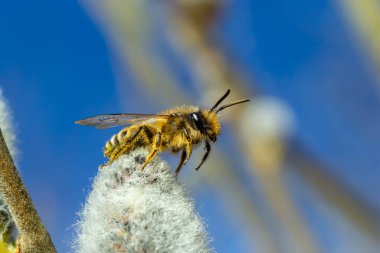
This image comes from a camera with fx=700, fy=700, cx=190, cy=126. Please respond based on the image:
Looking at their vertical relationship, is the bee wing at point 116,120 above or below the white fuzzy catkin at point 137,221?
above

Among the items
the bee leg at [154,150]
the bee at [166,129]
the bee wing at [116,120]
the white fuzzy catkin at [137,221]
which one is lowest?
the white fuzzy catkin at [137,221]

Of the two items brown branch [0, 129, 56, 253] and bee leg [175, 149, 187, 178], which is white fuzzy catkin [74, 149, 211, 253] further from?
bee leg [175, 149, 187, 178]

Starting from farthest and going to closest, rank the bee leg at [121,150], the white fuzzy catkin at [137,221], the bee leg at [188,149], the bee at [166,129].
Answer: the bee leg at [188,149] < the bee at [166,129] < the bee leg at [121,150] < the white fuzzy catkin at [137,221]

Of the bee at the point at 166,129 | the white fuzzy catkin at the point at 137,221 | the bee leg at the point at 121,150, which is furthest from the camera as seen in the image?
the bee at the point at 166,129

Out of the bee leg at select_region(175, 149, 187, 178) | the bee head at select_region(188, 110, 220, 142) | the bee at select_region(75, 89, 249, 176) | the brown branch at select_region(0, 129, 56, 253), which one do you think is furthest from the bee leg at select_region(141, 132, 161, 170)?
the brown branch at select_region(0, 129, 56, 253)

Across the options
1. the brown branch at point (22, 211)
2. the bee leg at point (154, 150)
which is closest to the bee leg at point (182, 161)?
the bee leg at point (154, 150)

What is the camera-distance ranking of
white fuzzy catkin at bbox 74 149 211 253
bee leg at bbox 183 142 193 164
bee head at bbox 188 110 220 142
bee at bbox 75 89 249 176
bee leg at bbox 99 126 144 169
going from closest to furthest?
1. white fuzzy catkin at bbox 74 149 211 253
2. bee leg at bbox 99 126 144 169
3. bee at bbox 75 89 249 176
4. bee leg at bbox 183 142 193 164
5. bee head at bbox 188 110 220 142

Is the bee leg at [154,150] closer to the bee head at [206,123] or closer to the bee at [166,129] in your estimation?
the bee at [166,129]

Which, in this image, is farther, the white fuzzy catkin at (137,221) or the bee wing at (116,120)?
the bee wing at (116,120)
